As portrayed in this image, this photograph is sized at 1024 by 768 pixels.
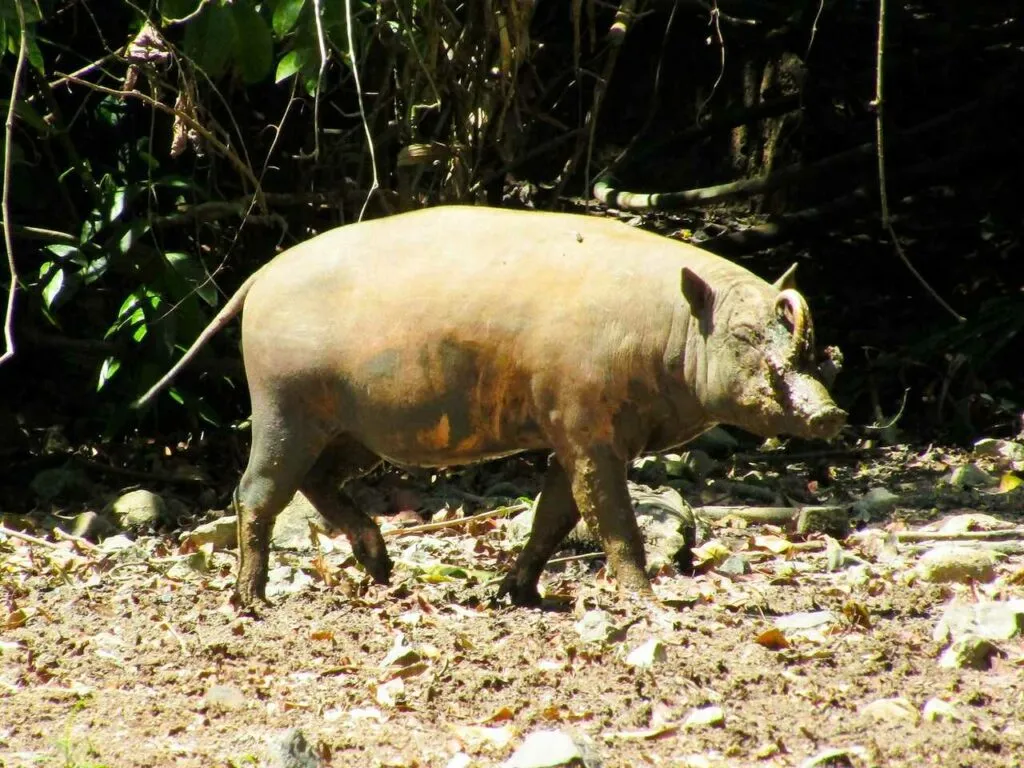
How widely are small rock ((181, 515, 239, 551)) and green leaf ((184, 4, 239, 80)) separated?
1.82m

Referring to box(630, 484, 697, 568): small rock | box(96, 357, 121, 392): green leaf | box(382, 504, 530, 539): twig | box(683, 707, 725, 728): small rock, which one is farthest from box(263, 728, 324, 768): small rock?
box(96, 357, 121, 392): green leaf

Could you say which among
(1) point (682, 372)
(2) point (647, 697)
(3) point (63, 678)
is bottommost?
(3) point (63, 678)

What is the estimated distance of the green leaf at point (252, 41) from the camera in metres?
6.02

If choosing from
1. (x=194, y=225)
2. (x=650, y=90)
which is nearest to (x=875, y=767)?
(x=194, y=225)

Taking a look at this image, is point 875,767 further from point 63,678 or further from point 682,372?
point 63,678

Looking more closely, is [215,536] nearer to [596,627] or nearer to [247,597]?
[247,597]

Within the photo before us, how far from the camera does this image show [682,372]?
4824mm

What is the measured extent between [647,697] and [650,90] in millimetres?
6572

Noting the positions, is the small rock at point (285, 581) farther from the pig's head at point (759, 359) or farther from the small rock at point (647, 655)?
the pig's head at point (759, 359)

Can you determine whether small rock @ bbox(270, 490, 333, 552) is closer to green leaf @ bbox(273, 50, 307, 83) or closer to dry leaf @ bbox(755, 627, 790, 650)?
green leaf @ bbox(273, 50, 307, 83)

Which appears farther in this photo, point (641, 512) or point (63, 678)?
point (641, 512)

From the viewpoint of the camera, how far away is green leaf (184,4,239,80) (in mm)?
5965

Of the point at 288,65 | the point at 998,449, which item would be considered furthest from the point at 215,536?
the point at 998,449

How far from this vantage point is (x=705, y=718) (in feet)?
12.8
